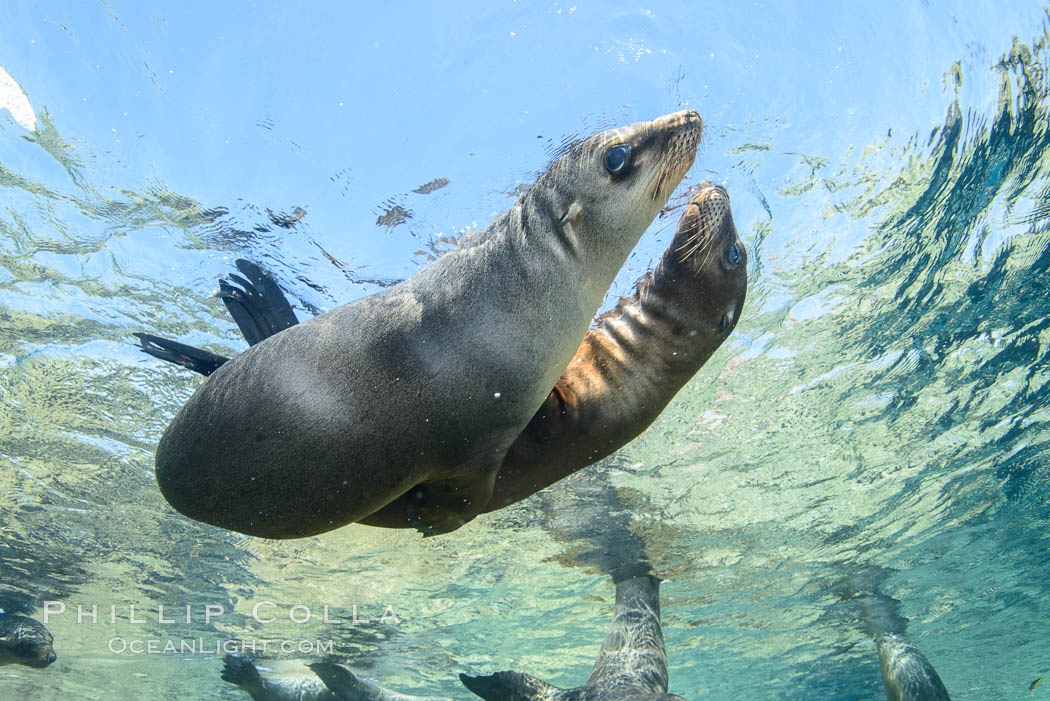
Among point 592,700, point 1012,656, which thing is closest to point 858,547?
point 592,700

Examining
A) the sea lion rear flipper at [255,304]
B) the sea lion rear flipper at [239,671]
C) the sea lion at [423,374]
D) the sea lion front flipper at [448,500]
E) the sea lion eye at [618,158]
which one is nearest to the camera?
the sea lion at [423,374]

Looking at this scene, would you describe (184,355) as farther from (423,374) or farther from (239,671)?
(239,671)

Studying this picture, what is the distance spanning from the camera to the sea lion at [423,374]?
254 cm

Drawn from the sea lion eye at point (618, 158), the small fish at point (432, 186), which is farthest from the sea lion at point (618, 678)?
the sea lion eye at point (618, 158)

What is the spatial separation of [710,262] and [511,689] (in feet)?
16.0

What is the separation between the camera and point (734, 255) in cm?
352

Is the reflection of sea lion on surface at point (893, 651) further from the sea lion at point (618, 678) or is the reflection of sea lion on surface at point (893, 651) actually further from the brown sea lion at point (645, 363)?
the brown sea lion at point (645, 363)

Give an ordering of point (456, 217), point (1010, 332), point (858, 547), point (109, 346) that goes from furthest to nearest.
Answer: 1. point (858, 547)
2. point (1010, 332)
3. point (109, 346)
4. point (456, 217)

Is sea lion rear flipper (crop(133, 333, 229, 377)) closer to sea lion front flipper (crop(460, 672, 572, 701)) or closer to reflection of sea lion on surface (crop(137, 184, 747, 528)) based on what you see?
reflection of sea lion on surface (crop(137, 184, 747, 528))

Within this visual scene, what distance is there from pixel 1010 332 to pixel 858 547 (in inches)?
297

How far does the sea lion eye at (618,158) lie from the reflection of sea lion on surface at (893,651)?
11254 mm

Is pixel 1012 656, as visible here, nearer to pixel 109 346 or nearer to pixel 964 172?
pixel 964 172

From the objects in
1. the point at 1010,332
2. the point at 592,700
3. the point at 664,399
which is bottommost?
the point at 592,700

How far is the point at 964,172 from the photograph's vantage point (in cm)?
562
